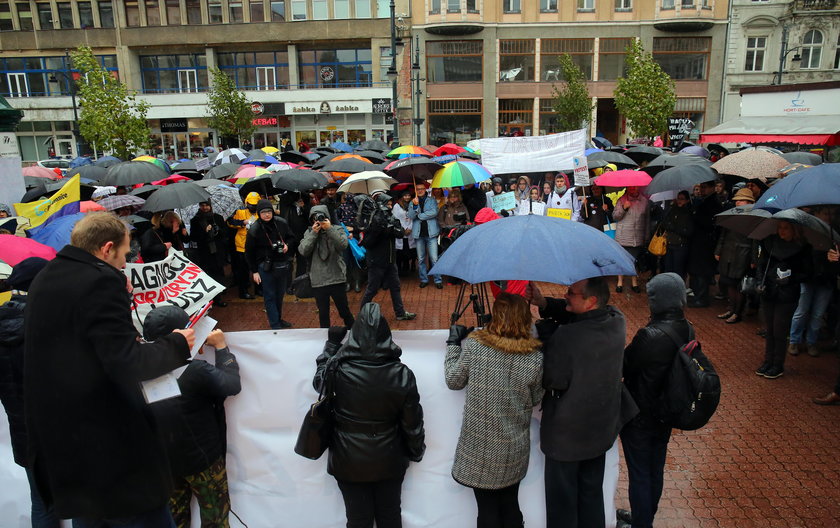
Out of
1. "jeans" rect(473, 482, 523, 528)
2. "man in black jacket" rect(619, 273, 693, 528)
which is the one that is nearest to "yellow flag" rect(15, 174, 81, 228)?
"jeans" rect(473, 482, 523, 528)

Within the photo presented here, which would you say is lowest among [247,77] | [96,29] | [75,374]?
[75,374]

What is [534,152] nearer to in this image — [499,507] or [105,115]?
[499,507]

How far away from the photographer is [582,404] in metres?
3.08

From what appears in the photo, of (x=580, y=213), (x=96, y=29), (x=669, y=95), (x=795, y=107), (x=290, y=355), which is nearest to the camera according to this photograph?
(x=290, y=355)

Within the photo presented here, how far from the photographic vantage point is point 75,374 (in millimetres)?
2303

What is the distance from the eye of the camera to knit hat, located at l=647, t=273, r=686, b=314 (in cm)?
339

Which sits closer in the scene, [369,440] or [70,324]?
[70,324]

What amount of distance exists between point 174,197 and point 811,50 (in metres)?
42.7

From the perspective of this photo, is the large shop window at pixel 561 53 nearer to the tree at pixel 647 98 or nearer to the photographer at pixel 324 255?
the tree at pixel 647 98

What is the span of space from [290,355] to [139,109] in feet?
74.8

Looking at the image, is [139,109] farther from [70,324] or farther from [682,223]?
[70,324]

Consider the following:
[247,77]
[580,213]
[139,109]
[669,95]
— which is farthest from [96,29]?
[580,213]

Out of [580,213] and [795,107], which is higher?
[795,107]

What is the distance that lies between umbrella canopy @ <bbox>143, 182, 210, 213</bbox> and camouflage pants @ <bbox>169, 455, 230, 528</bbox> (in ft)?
15.9
